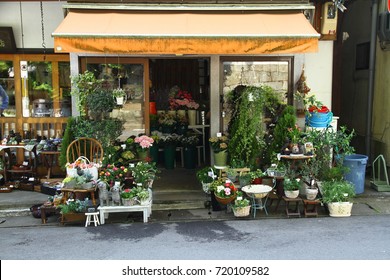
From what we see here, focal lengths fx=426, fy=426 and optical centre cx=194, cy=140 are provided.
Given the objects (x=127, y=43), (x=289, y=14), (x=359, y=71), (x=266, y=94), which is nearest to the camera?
(x=127, y=43)

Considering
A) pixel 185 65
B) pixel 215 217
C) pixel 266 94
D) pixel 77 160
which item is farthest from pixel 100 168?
pixel 185 65

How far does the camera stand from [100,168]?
7969 millimetres

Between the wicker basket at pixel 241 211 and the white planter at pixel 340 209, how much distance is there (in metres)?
1.47

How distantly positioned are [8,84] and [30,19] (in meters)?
1.57

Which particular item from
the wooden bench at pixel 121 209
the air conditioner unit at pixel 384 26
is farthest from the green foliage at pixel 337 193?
the air conditioner unit at pixel 384 26

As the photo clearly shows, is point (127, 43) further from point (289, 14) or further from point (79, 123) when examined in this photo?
point (289, 14)

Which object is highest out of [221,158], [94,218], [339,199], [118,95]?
[118,95]

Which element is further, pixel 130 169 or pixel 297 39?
pixel 130 169

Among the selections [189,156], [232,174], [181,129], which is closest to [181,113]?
[181,129]

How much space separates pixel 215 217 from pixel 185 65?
21.5ft

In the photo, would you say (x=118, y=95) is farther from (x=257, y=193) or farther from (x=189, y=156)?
(x=257, y=193)

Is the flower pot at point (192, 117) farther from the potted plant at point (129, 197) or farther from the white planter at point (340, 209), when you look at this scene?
the white planter at point (340, 209)

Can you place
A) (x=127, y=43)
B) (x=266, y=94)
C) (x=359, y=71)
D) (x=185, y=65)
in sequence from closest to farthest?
(x=127, y=43) → (x=266, y=94) → (x=359, y=71) → (x=185, y=65)

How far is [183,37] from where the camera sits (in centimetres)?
719
